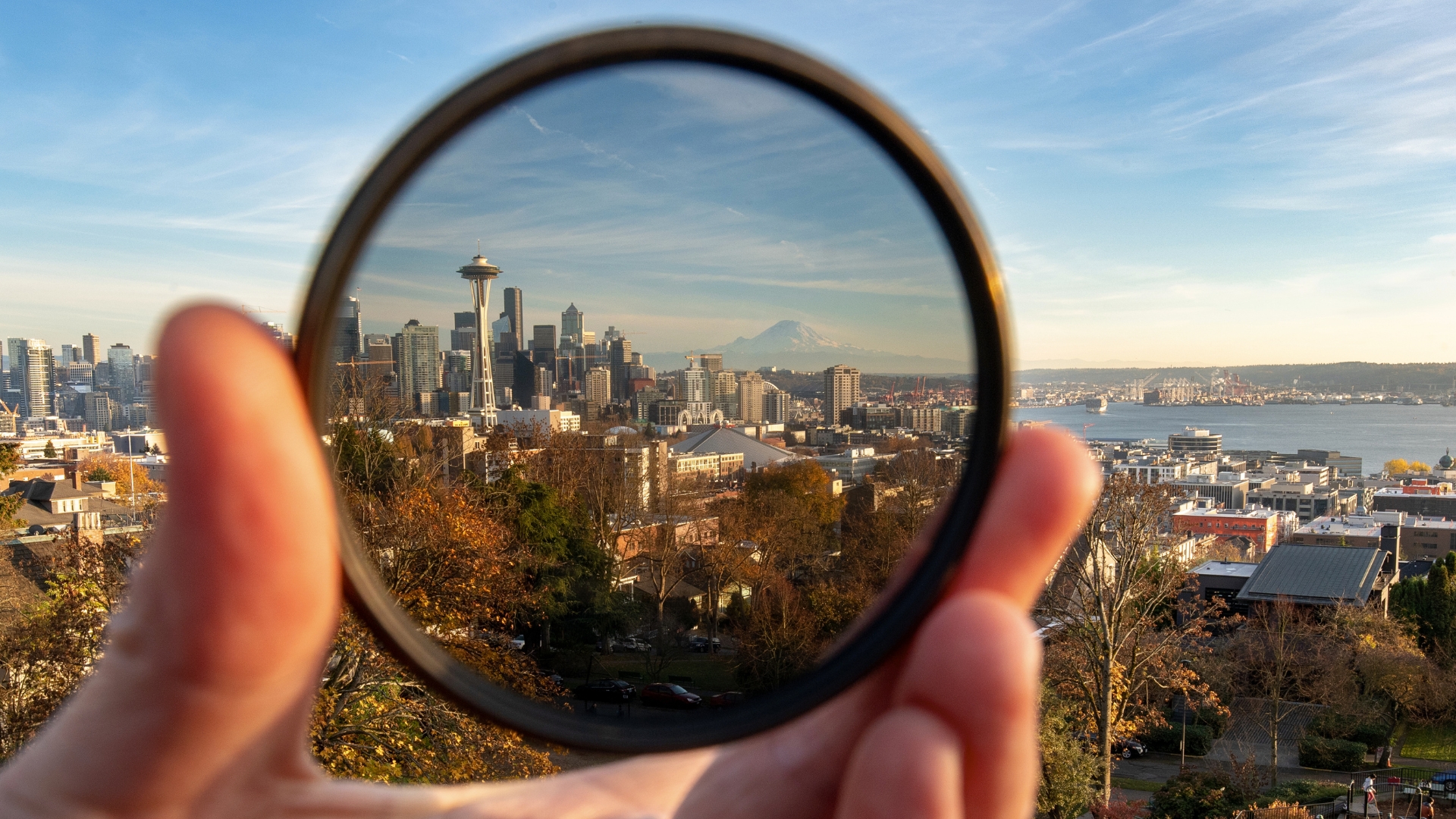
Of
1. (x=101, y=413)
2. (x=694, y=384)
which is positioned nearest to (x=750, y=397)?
(x=694, y=384)

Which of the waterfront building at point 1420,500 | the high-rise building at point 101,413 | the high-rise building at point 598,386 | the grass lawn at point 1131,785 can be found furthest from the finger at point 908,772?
the waterfront building at point 1420,500

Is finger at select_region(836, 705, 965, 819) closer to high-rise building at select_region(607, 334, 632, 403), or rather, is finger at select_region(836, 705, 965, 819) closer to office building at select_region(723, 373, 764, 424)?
office building at select_region(723, 373, 764, 424)

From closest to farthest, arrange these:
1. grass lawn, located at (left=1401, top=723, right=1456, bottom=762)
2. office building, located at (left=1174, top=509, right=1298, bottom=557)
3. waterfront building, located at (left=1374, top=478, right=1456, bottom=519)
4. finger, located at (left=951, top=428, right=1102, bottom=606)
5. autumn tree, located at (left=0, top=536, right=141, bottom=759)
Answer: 1. finger, located at (left=951, top=428, right=1102, bottom=606)
2. autumn tree, located at (left=0, top=536, right=141, bottom=759)
3. grass lawn, located at (left=1401, top=723, right=1456, bottom=762)
4. office building, located at (left=1174, top=509, right=1298, bottom=557)
5. waterfront building, located at (left=1374, top=478, right=1456, bottom=519)

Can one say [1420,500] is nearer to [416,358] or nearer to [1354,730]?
[1354,730]

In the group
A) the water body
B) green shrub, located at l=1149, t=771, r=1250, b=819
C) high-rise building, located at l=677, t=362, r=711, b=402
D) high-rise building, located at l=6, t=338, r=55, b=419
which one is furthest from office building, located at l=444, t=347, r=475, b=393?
the water body

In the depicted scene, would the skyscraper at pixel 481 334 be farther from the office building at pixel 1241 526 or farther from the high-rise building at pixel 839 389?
the office building at pixel 1241 526

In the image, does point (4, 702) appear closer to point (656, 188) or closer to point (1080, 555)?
point (656, 188)
